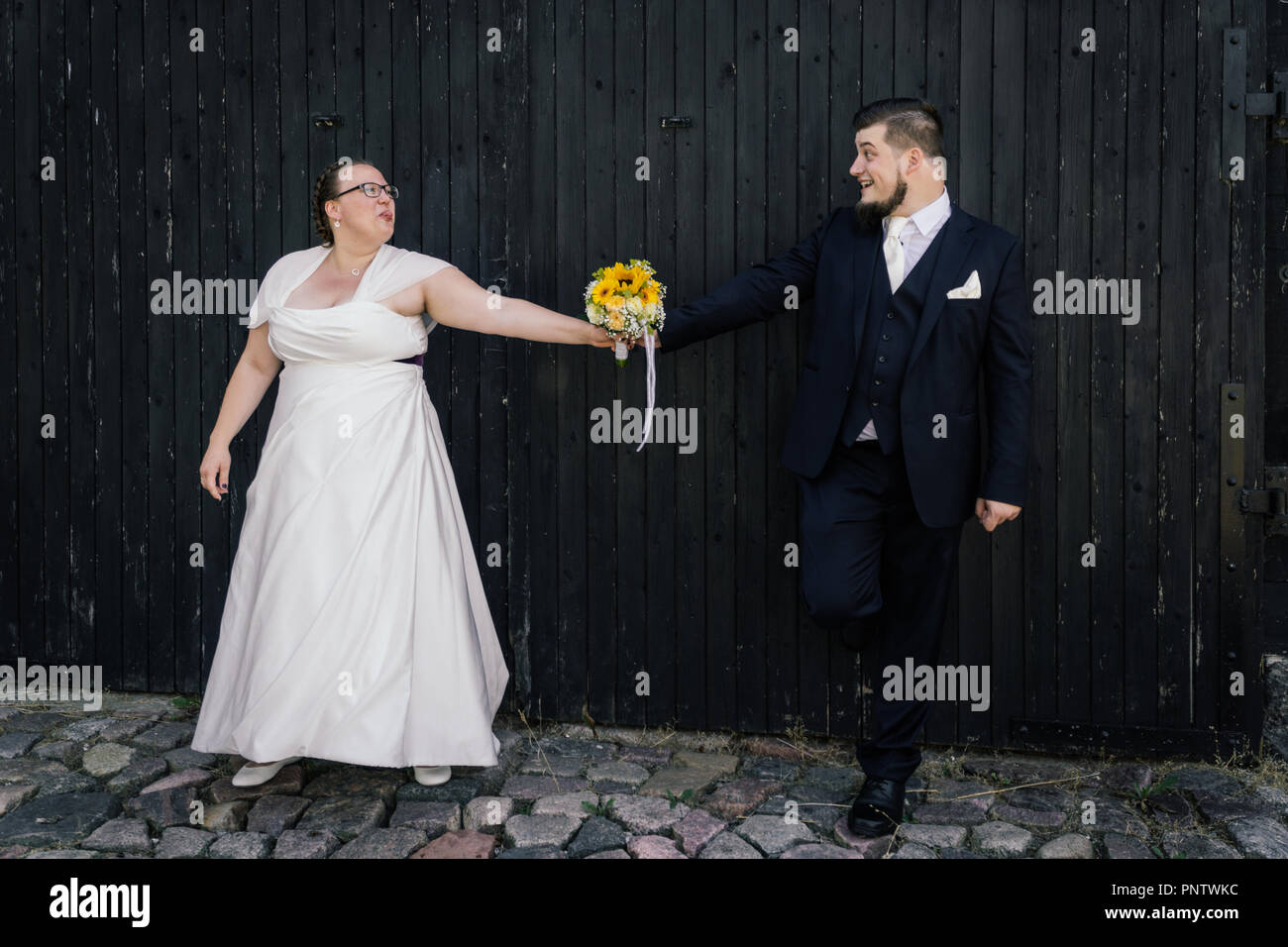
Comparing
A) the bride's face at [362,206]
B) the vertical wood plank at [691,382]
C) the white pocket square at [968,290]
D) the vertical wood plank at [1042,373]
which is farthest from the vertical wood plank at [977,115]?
the bride's face at [362,206]

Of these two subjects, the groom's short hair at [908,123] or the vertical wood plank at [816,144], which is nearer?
the groom's short hair at [908,123]

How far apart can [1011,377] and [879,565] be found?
0.75 m

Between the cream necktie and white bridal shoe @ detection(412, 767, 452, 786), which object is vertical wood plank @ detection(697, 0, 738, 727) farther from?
white bridal shoe @ detection(412, 767, 452, 786)

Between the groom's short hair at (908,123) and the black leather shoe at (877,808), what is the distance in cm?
207

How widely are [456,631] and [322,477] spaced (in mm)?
696

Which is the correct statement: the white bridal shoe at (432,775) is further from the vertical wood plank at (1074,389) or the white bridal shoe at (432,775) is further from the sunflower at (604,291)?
the vertical wood plank at (1074,389)

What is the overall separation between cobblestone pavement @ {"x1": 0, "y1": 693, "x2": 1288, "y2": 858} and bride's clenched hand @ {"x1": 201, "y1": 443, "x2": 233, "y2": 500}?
1.04m

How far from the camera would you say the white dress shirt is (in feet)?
12.1

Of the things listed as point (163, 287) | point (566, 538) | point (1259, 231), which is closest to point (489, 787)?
point (566, 538)

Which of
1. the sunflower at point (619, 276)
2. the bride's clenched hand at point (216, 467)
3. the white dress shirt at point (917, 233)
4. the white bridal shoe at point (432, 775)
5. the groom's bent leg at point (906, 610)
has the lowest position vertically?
the white bridal shoe at point (432, 775)

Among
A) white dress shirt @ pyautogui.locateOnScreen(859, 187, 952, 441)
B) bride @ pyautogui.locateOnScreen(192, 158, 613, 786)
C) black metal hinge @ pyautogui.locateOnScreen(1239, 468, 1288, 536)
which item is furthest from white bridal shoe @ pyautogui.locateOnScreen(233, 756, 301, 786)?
black metal hinge @ pyautogui.locateOnScreen(1239, 468, 1288, 536)

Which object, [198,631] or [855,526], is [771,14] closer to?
[855,526]

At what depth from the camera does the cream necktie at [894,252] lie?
12.1 feet

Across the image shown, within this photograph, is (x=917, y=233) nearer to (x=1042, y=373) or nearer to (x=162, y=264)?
(x=1042, y=373)
